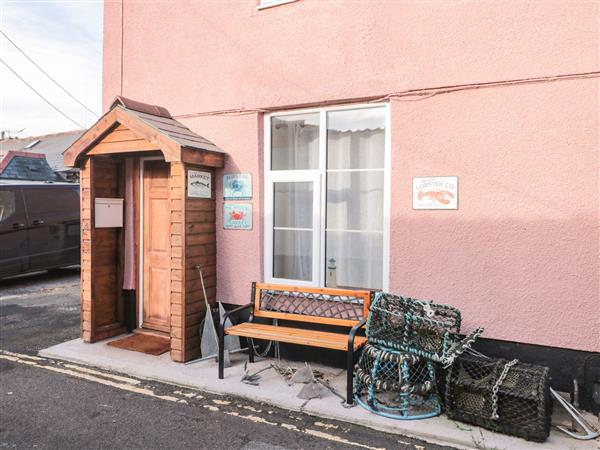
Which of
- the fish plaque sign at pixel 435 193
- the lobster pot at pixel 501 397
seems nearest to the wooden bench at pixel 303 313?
the lobster pot at pixel 501 397

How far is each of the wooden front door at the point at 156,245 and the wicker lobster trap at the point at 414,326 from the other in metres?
3.21

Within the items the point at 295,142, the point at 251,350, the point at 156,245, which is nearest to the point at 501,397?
the point at 251,350

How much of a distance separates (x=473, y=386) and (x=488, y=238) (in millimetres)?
1411

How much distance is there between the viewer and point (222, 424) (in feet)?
13.1

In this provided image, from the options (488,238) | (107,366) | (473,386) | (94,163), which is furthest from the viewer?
(94,163)

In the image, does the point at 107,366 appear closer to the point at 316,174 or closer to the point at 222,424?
the point at 222,424

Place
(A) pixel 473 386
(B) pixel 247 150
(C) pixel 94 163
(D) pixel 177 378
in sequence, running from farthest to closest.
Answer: (C) pixel 94 163 → (B) pixel 247 150 → (D) pixel 177 378 → (A) pixel 473 386

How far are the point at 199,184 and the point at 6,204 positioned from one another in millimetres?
6915

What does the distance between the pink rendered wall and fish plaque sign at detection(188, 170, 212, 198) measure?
337mm

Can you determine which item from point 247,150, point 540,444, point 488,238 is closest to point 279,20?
point 247,150

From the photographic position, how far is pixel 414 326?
174 inches

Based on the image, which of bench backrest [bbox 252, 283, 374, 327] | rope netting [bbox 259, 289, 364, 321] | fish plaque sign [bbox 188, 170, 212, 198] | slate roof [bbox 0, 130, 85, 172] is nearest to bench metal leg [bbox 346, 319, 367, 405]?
bench backrest [bbox 252, 283, 374, 327]

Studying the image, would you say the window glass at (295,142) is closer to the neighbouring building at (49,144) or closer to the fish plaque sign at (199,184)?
the fish plaque sign at (199,184)

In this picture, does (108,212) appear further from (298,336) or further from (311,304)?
→ (298,336)
